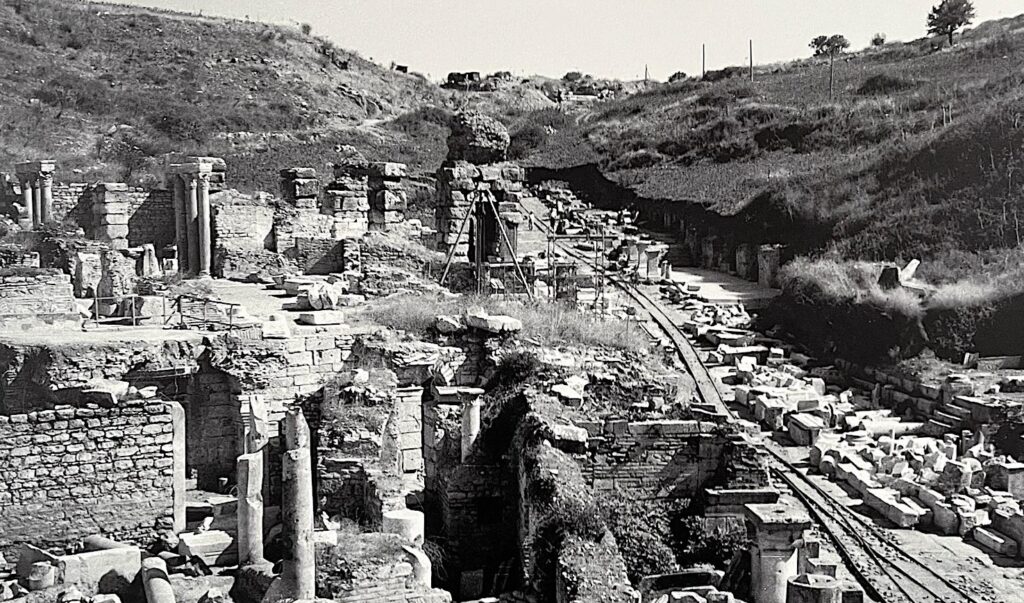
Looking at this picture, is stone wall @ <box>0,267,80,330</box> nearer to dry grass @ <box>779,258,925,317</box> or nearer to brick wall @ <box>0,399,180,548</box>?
brick wall @ <box>0,399,180,548</box>

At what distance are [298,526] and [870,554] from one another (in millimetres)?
7275

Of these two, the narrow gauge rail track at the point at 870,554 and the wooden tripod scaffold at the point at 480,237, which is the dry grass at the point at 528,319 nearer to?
the wooden tripod scaffold at the point at 480,237

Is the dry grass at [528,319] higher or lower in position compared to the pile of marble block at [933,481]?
higher

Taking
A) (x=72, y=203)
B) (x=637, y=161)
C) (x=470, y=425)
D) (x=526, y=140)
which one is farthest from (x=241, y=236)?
(x=526, y=140)

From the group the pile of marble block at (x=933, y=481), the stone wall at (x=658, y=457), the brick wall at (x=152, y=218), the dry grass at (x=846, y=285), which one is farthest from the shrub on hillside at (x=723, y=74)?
the stone wall at (x=658, y=457)

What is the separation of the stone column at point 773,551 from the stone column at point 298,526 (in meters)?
3.92

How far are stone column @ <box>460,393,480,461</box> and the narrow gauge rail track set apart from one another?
4.66 m

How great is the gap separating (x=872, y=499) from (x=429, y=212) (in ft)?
57.7

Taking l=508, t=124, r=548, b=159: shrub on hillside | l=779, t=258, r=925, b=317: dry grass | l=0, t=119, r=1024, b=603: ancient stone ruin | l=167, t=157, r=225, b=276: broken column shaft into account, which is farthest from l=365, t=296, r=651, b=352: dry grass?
l=508, t=124, r=548, b=159: shrub on hillside

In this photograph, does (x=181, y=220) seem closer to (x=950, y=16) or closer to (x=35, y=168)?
(x=35, y=168)

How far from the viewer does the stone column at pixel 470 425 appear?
11680 millimetres

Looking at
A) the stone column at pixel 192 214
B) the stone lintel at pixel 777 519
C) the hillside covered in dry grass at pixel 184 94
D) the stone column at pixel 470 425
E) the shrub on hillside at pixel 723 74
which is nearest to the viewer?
the stone lintel at pixel 777 519

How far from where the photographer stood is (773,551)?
9.12 meters

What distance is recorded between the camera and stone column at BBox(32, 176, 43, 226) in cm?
2311
